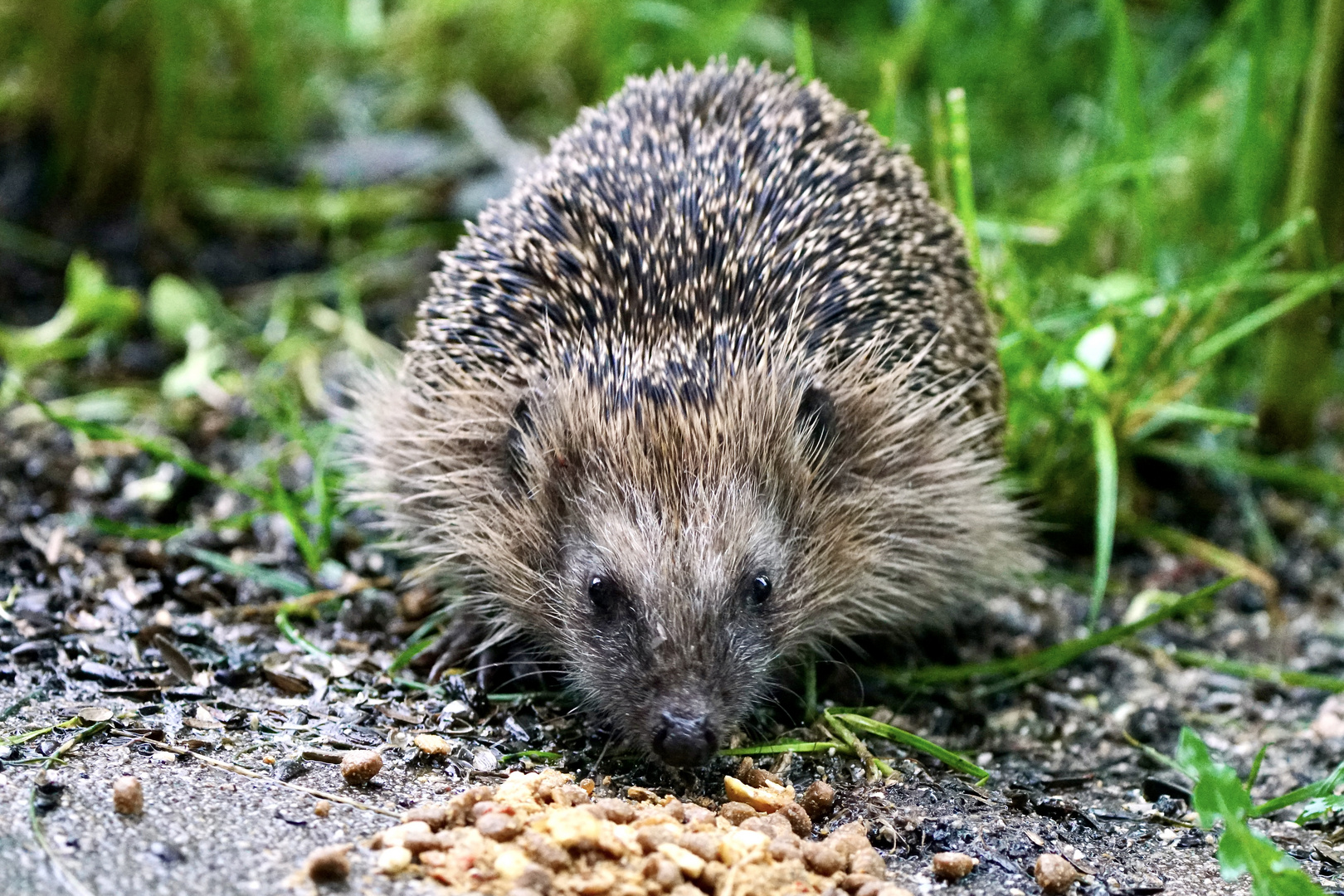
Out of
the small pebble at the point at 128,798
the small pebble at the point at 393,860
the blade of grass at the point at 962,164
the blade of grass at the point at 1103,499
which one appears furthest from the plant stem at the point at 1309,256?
the small pebble at the point at 128,798

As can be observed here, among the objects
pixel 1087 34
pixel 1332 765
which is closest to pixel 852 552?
pixel 1332 765

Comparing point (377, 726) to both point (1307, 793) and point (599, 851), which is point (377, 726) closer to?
point (599, 851)

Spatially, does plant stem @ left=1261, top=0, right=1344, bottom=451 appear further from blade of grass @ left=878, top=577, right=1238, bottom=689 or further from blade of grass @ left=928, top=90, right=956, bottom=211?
blade of grass @ left=878, top=577, right=1238, bottom=689

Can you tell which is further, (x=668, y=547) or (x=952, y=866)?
(x=668, y=547)

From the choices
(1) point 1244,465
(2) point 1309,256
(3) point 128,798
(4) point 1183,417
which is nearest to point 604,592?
(3) point 128,798

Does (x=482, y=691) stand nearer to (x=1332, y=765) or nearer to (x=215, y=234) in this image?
(x=1332, y=765)

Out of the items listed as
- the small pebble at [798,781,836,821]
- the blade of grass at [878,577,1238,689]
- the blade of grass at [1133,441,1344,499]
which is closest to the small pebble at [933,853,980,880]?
the small pebble at [798,781,836,821]
